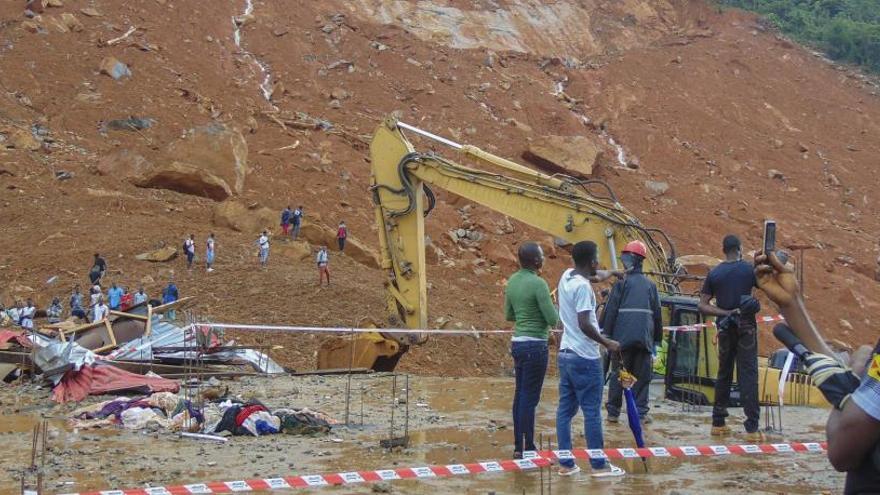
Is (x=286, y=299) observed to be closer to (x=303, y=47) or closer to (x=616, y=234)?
(x=616, y=234)

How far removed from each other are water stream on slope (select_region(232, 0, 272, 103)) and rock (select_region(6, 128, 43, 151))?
897 centimetres

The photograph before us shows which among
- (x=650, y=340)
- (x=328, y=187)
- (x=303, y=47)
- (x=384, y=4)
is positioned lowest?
(x=650, y=340)

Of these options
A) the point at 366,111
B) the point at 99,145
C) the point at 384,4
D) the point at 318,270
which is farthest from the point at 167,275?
the point at 384,4

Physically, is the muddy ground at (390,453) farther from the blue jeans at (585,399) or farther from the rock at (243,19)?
the rock at (243,19)

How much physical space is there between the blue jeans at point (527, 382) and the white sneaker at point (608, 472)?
747mm

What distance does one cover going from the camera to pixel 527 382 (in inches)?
332

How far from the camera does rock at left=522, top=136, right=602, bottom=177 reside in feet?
119

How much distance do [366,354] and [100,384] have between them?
545 centimetres

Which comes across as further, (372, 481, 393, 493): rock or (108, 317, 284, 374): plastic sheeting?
(108, 317, 284, 374): plastic sheeting

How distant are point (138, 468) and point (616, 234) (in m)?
9.39

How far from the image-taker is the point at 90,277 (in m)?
24.1

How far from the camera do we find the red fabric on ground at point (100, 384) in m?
12.4

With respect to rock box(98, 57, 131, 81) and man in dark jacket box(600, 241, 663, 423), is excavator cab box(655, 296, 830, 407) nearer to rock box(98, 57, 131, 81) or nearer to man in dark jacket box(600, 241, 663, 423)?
man in dark jacket box(600, 241, 663, 423)

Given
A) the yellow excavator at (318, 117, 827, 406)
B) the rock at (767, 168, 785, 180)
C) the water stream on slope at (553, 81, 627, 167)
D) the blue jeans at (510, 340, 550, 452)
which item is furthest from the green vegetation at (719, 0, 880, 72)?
the blue jeans at (510, 340, 550, 452)
